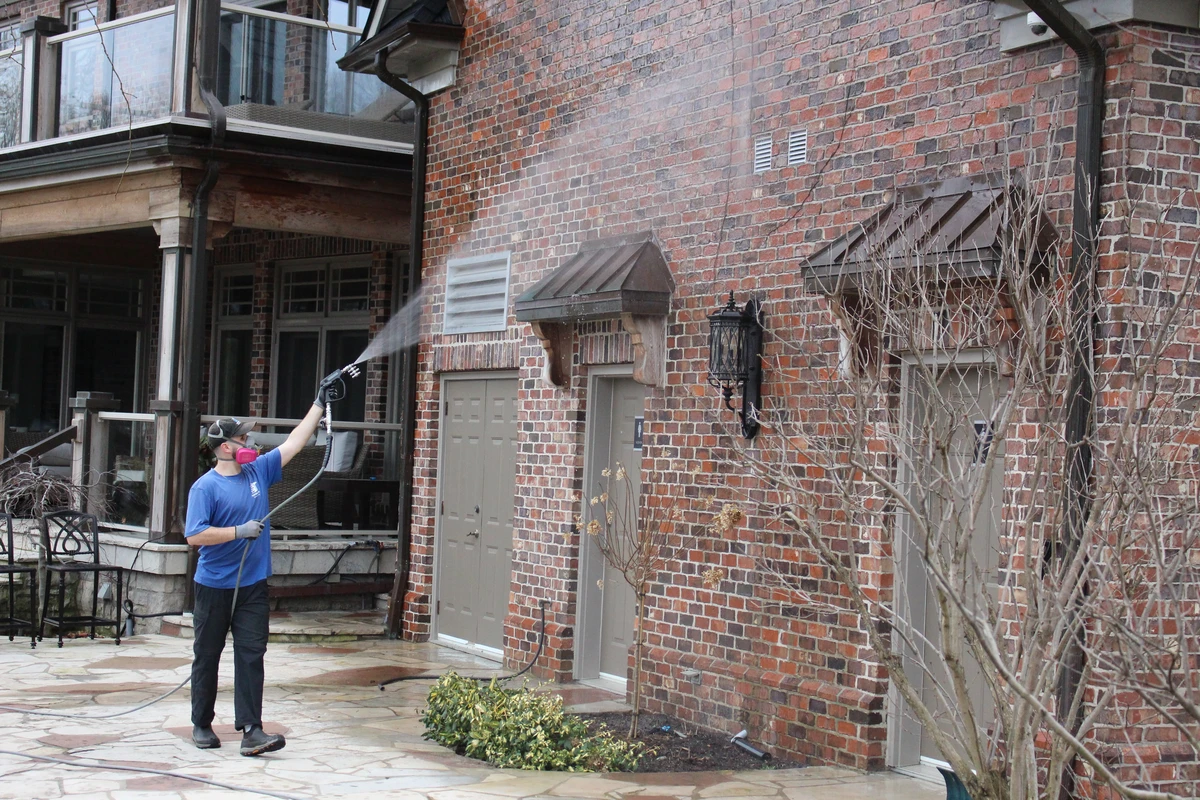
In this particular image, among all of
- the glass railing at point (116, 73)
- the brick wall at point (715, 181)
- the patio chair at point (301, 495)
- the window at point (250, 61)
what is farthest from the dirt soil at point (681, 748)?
the glass railing at point (116, 73)

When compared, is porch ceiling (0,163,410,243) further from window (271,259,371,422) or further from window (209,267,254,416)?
window (209,267,254,416)

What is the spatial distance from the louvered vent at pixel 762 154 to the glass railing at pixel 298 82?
5.69m

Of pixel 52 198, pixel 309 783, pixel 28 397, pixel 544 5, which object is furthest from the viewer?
pixel 28 397

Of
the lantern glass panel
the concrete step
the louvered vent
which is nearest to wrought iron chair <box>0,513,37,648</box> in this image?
the concrete step

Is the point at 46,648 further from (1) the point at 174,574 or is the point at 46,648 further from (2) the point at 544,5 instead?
(2) the point at 544,5

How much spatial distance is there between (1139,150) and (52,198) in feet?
36.1

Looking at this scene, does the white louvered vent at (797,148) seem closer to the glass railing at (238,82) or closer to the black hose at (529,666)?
the black hose at (529,666)

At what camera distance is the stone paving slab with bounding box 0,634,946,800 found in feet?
21.5

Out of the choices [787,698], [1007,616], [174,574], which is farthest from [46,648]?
[1007,616]

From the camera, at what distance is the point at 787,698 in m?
7.75

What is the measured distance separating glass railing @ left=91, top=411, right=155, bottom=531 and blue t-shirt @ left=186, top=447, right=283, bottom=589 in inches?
202

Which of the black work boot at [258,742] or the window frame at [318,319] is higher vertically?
the window frame at [318,319]

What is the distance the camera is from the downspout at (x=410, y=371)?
39.0ft

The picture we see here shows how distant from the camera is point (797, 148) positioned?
8.00m
